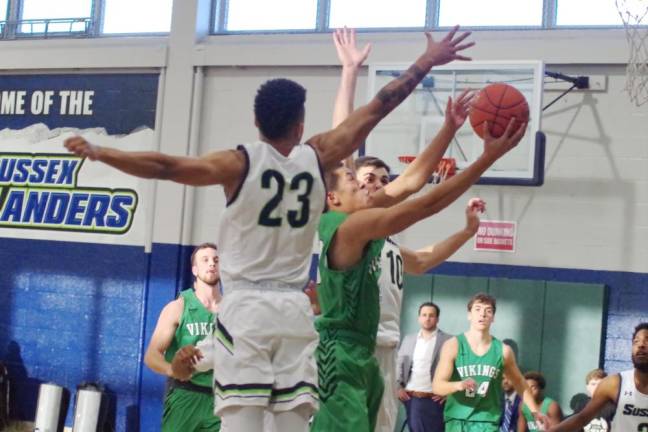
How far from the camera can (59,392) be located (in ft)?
39.7

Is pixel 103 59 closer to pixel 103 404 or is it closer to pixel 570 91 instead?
pixel 103 404

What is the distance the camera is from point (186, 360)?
190 inches

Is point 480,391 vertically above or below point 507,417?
above

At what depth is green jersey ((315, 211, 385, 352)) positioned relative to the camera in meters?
4.68

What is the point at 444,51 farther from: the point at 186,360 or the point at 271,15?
the point at 271,15

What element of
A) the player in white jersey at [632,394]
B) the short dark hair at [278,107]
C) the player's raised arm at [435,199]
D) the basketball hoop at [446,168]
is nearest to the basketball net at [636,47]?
the basketball hoop at [446,168]

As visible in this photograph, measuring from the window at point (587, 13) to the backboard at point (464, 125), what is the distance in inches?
48.2

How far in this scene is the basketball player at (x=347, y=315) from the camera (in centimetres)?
463

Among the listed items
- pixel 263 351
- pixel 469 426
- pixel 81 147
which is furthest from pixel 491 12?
pixel 81 147

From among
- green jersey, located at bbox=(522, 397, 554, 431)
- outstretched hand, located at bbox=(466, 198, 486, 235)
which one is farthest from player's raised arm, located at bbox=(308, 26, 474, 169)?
green jersey, located at bbox=(522, 397, 554, 431)

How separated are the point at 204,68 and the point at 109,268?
2379 mm

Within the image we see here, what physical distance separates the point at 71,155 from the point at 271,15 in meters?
2.73

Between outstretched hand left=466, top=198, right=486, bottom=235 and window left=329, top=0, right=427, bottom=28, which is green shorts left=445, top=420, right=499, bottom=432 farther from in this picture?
window left=329, top=0, right=427, bottom=28

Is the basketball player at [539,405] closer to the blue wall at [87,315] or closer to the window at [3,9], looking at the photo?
the blue wall at [87,315]
